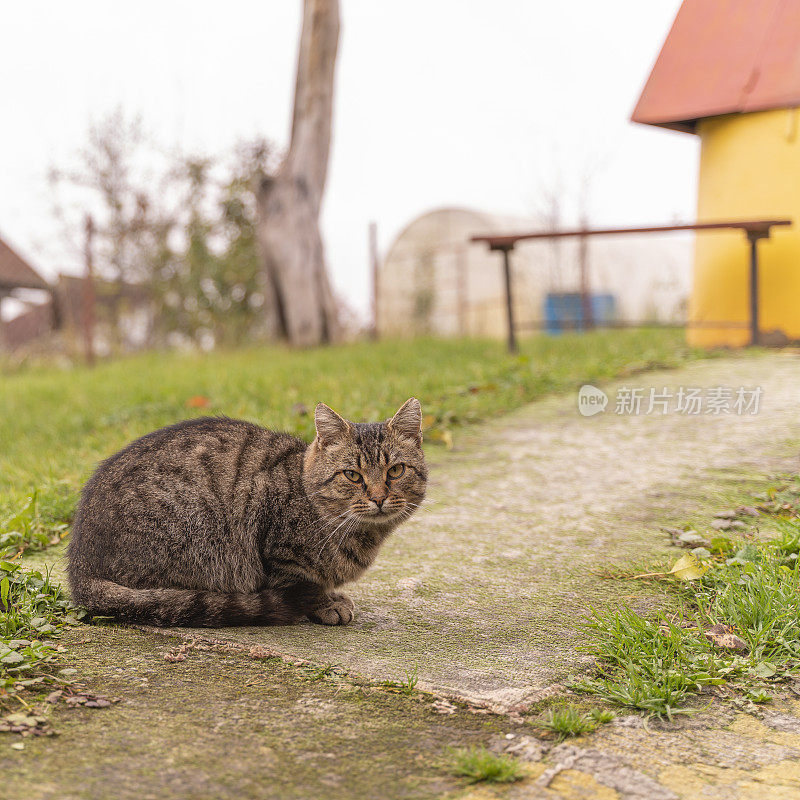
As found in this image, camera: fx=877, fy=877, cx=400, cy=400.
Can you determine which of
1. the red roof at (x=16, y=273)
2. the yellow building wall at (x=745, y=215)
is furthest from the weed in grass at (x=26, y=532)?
the red roof at (x=16, y=273)

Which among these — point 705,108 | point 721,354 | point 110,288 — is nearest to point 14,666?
Answer: point 721,354

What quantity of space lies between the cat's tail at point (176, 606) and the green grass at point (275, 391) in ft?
3.52

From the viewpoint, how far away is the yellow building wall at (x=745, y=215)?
802cm

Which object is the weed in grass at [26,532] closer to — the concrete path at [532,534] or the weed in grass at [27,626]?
the weed in grass at [27,626]

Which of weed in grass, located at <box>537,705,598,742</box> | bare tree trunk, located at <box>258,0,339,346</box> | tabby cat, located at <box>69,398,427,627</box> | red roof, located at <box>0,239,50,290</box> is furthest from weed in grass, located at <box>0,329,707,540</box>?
red roof, located at <box>0,239,50,290</box>

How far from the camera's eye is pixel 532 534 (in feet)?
13.1

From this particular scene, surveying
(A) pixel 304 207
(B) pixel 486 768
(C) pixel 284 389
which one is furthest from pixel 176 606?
(A) pixel 304 207

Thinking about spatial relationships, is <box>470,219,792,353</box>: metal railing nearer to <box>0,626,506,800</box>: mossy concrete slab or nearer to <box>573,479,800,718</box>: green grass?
<box>573,479,800,718</box>: green grass

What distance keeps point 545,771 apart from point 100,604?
1.59 m

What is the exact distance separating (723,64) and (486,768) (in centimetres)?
802

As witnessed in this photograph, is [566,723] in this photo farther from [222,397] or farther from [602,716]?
[222,397]

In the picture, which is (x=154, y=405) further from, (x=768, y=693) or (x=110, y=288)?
(x=110, y=288)

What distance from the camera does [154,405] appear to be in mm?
6691

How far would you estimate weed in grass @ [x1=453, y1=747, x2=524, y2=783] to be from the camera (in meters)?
2.02
